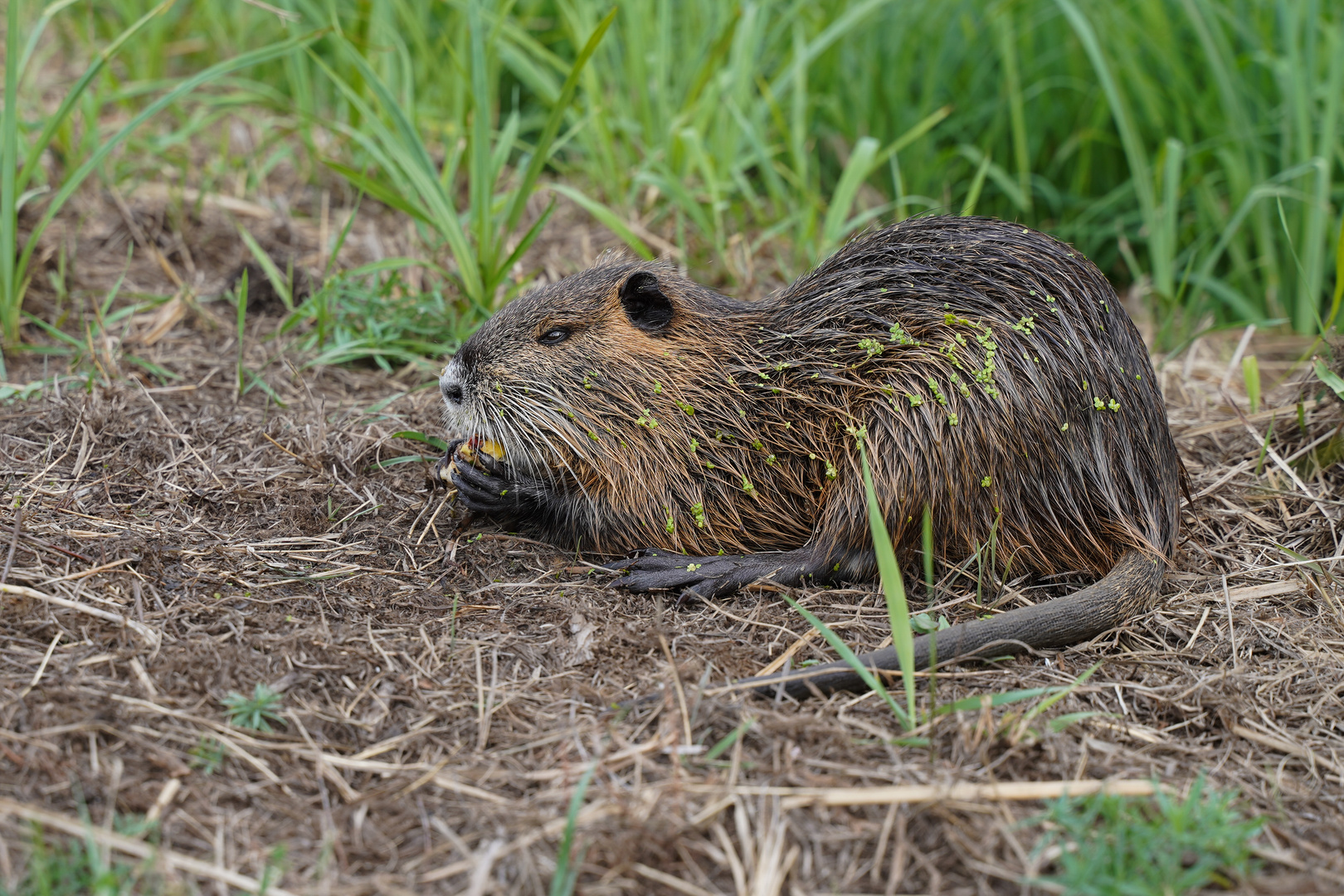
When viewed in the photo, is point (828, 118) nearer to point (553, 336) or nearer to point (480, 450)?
point (553, 336)

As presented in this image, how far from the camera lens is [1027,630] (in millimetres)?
2363

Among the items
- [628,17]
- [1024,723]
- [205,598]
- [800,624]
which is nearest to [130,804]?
[205,598]

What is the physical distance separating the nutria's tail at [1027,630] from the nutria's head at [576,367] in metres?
0.94

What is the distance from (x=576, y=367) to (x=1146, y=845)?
5.95 ft

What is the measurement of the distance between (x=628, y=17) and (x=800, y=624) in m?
3.25

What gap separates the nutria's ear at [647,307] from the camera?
2994 mm

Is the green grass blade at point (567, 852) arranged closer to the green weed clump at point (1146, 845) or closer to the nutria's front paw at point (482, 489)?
the green weed clump at point (1146, 845)

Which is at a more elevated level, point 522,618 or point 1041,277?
point 1041,277

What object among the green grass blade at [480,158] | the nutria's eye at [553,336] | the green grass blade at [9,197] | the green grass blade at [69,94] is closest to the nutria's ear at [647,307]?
the nutria's eye at [553,336]

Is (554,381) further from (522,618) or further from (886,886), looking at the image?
(886,886)

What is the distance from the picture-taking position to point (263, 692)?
205cm

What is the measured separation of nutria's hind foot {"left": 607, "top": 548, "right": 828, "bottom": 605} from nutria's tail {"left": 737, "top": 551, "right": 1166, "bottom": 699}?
1.47ft

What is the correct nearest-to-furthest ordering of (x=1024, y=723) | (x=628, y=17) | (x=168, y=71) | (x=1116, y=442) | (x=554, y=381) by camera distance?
1. (x=1024, y=723)
2. (x=1116, y=442)
3. (x=554, y=381)
4. (x=628, y=17)
5. (x=168, y=71)

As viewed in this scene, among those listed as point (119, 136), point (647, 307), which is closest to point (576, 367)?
point (647, 307)
